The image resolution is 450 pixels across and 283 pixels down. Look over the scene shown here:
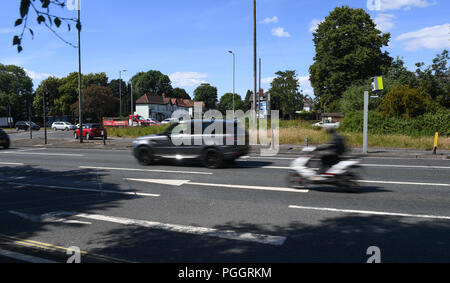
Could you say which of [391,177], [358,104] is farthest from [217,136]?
[358,104]

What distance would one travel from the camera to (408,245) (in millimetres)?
4203

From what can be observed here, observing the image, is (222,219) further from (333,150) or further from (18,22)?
(18,22)

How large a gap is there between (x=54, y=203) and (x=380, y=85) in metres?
15.1

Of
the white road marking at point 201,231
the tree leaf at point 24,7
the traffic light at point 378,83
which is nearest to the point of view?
the tree leaf at point 24,7

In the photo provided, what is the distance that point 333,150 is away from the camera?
7.48m

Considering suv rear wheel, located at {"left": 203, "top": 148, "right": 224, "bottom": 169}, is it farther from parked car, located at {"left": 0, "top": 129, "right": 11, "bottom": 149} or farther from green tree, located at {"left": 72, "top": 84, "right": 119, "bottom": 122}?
green tree, located at {"left": 72, "top": 84, "right": 119, "bottom": 122}

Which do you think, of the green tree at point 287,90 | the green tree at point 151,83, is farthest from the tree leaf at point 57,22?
the green tree at point 151,83

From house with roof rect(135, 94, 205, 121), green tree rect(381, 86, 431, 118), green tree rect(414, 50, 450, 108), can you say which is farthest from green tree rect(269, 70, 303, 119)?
green tree rect(381, 86, 431, 118)

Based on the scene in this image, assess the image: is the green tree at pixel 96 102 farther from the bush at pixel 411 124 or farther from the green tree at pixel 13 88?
the bush at pixel 411 124

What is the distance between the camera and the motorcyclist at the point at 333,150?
7.46 metres

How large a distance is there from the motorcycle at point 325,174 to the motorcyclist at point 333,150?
0.37ft

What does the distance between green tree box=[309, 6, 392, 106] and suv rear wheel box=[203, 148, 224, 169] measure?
37.3m

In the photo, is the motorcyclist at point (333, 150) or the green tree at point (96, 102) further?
the green tree at point (96, 102)

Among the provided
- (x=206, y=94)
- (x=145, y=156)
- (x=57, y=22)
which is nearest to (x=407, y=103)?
(x=145, y=156)
